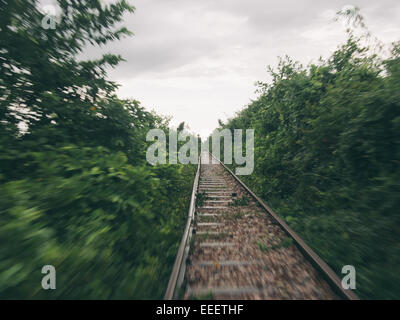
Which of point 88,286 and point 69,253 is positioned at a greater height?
point 69,253

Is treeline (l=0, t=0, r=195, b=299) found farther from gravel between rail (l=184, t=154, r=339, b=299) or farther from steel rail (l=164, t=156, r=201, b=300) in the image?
gravel between rail (l=184, t=154, r=339, b=299)

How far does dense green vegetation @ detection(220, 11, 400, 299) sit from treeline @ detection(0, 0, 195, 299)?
114 inches

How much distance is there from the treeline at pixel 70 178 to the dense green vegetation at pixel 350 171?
289 centimetres

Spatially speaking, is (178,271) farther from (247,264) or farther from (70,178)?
(70,178)

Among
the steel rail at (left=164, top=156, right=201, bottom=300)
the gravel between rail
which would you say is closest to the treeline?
the steel rail at (left=164, top=156, right=201, bottom=300)

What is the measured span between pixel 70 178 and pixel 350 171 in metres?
4.85

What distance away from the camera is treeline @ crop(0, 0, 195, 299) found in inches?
66.6

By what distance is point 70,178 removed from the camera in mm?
2295

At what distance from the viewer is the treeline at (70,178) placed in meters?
1.69

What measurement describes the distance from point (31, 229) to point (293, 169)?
5604 millimetres

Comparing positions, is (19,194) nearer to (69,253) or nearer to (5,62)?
(69,253)

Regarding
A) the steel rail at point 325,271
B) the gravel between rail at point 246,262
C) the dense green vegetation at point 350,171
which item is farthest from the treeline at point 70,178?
the dense green vegetation at point 350,171

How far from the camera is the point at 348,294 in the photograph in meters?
2.02
